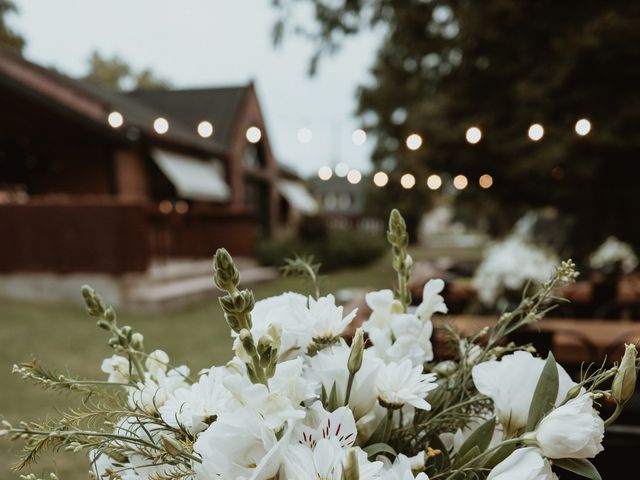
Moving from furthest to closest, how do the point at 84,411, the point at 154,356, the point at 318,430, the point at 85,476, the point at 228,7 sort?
the point at 228,7 < the point at 85,476 < the point at 154,356 < the point at 84,411 < the point at 318,430

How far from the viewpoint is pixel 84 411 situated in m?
0.80

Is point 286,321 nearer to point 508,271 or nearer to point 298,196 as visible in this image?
point 508,271

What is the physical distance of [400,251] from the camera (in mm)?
950

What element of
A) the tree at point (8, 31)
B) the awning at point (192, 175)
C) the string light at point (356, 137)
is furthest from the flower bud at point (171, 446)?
the awning at point (192, 175)

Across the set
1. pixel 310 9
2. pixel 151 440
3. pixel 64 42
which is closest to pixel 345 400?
pixel 151 440

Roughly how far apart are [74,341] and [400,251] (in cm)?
493

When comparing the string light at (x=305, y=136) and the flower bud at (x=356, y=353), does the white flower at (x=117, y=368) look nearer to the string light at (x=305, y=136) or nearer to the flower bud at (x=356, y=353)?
the flower bud at (x=356, y=353)

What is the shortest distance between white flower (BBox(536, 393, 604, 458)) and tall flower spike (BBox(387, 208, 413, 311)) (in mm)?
336

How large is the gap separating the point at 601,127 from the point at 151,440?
8825 mm

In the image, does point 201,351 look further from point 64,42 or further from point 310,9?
point 310,9

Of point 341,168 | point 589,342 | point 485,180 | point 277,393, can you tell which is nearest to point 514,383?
point 277,393

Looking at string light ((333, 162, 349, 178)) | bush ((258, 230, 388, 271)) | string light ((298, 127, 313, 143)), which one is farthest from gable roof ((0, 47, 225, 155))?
bush ((258, 230, 388, 271))

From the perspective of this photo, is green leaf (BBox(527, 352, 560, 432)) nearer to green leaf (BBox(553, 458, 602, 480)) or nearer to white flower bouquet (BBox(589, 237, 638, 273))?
green leaf (BBox(553, 458, 602, 480))

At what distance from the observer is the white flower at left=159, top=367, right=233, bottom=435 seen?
0.73 metres
